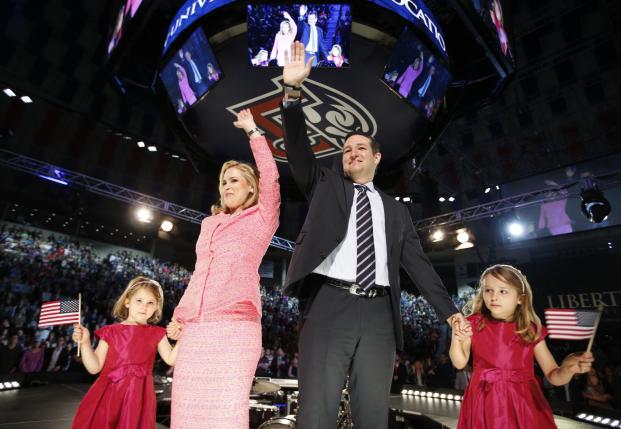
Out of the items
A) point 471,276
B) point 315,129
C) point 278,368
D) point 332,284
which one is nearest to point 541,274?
point 471,276

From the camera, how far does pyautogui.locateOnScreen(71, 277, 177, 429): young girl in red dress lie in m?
2.63

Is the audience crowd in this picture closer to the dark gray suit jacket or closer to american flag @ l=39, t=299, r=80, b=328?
american flag @ l=39, t=299, r=80, b=328

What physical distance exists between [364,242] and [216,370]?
0.94 meters

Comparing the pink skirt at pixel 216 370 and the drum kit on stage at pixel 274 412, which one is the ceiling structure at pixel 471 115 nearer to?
the drum kit on stage at pixel 274 412

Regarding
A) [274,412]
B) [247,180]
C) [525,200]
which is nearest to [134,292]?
[247,180]

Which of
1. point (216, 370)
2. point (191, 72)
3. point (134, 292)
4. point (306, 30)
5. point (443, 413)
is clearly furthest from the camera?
point (191, 72)

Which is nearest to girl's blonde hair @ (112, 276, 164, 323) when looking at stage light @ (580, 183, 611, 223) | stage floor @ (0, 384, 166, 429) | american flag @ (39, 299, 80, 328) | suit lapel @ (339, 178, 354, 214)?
american flag @ (39, 299, 80, 328)

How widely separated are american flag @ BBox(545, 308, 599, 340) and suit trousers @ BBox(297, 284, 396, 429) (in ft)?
4.63

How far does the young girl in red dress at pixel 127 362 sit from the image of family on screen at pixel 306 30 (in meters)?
4.10

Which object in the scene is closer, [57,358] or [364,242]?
[364,242]

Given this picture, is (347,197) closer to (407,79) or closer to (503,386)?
(503,386)

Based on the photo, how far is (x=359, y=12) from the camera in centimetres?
594

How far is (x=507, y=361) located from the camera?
8.05 ft

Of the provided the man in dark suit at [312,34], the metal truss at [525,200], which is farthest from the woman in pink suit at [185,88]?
the metal truss at [525,200]
